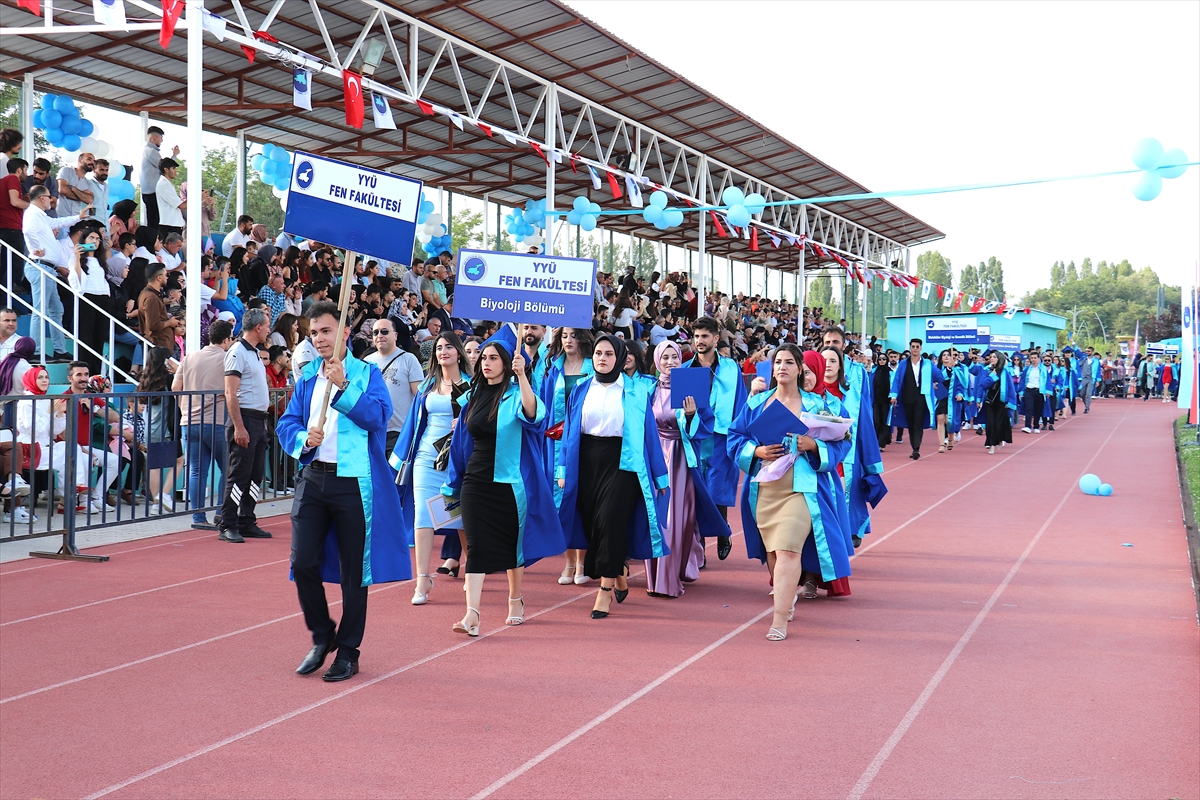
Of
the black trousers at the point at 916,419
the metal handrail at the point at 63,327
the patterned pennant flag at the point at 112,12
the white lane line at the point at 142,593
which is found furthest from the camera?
the black trousers at the point at 916,419

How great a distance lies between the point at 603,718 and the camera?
192 inches

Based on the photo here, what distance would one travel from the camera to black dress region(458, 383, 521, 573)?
6.36m

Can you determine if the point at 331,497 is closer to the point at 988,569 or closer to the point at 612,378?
the point at 612,378

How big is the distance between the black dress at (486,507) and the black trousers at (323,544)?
1.02m

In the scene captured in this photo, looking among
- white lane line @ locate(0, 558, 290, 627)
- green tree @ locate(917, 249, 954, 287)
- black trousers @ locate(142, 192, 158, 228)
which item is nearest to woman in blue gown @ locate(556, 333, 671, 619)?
white lane line @ locate(0, 558, 290, 627)

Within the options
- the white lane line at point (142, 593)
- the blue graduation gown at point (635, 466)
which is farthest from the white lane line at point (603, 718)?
the white lane line at point (142, 593)

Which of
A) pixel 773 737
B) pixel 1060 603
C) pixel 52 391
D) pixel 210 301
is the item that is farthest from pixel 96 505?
pixel 1060 603

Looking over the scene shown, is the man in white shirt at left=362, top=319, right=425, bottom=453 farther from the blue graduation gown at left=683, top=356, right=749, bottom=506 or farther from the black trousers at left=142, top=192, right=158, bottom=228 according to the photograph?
the black trousers at left=142, top=192, right=158, bottom=228

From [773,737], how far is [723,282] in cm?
3580

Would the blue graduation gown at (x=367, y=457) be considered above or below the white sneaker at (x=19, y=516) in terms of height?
above

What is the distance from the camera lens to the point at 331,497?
531 cm

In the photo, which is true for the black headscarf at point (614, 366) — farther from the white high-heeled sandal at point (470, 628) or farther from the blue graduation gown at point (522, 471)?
the white high-heeled sandal at point (470, 628)

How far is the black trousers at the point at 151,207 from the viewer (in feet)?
46.6

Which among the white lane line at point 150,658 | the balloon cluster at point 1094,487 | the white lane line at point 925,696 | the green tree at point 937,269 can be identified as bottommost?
the white lane line at point 925,696
